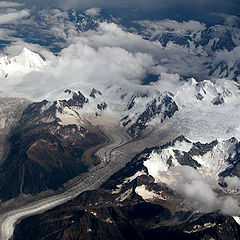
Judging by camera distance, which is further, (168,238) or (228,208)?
(228,208)

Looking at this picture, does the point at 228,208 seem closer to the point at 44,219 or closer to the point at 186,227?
the point at 186,227

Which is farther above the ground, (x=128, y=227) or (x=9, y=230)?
(x=128, y=227)

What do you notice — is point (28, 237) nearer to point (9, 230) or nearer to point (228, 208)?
point (9, 230)

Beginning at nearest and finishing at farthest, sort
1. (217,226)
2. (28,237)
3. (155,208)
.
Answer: (217,226)
(28,237)
(155,208)

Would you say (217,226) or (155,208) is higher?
(217,226)

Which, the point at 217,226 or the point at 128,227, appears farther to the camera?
the point at 128,227

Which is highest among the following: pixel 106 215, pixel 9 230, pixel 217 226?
pixel 217 226

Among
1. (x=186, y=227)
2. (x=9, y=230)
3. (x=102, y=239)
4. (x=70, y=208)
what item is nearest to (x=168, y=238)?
(x=186, y=227)

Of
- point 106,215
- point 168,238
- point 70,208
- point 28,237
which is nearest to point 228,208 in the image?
point 168,238

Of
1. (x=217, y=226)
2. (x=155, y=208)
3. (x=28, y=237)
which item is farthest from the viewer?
(x=155, y=208)
